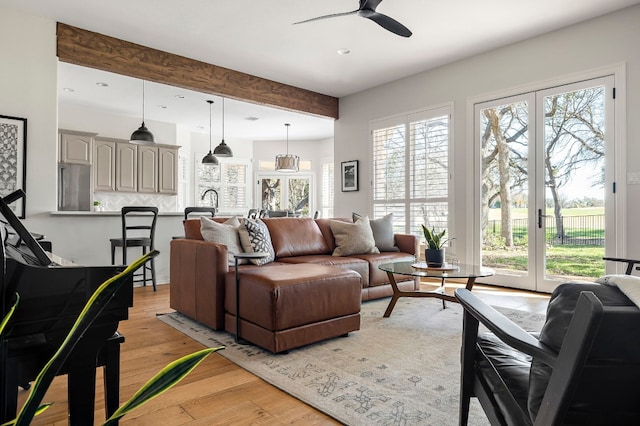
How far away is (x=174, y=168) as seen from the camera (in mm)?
8188

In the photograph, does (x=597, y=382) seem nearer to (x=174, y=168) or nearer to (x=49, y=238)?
(x=49, y=238)

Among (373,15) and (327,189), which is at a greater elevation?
(373,15)

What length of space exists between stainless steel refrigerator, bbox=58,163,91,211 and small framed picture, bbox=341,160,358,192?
4459 millimetres

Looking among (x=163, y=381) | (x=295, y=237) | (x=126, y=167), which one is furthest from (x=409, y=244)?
(x=126, y=167)

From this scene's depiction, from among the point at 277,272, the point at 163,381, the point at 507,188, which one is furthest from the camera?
the point at 507,188

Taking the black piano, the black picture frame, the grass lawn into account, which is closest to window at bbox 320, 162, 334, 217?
the black picture frame

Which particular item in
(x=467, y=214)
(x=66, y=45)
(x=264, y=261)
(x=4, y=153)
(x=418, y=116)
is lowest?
(x=264, y=261)

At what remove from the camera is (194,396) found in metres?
1.96

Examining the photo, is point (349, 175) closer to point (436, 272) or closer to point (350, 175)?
point (350, 175)

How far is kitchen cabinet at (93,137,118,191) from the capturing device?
7.20 m

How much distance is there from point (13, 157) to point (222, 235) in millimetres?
2380

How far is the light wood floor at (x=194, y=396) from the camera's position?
174 centimetres

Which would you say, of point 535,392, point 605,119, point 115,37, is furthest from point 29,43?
point 605,119

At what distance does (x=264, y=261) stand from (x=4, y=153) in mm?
2768
